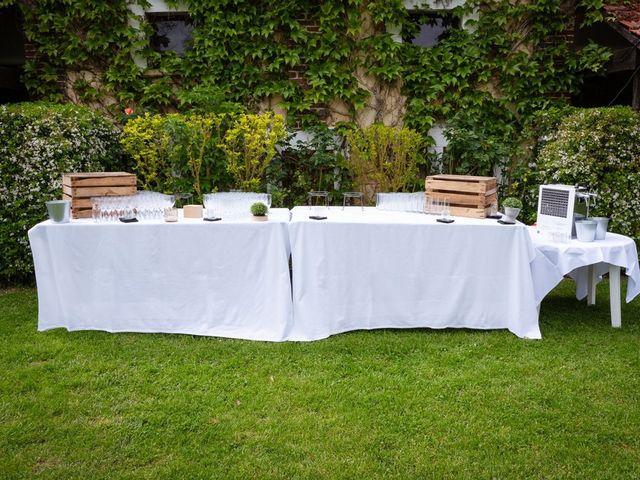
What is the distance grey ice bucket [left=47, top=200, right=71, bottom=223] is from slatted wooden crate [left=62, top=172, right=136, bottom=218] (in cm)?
17

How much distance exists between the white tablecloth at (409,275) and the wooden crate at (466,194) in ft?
0.58

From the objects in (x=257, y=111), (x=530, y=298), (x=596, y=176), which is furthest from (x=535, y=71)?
(x=530, y=298)

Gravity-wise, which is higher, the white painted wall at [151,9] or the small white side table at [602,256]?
the white painted wall at [151,9]

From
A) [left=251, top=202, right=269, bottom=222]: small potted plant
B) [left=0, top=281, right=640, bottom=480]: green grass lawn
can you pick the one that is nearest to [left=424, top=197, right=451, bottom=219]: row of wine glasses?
[left=0, top=281, right=640, bottom=480]: green grass lawn

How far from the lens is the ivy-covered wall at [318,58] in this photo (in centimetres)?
681

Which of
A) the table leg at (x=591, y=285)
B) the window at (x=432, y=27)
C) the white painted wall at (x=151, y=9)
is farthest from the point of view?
the window at (x=432, y=27)

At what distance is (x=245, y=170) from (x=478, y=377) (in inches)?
154

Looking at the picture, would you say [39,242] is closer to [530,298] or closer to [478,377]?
[478,377]

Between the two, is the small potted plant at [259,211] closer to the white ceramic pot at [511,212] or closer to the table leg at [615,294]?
the white ceramic pot at [511,212]

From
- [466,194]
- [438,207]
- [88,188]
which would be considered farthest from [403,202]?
[88,188]

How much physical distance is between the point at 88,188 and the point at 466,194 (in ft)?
9.21

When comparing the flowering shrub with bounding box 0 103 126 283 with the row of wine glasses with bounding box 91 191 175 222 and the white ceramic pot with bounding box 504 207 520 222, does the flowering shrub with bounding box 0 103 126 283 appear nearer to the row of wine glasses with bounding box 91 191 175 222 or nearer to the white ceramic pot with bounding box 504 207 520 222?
the row of wine glasses with bounding box 91 191 175 222

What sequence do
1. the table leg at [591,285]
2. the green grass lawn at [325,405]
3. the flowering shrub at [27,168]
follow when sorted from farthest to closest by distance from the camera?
the flowering shrub at [27,168]
the table leg at [591,285]
the green grass lawn at [325,405]

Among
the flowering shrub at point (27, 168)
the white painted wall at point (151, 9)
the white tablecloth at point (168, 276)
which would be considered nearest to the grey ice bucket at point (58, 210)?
the white tablecloth at point (168, 276)
